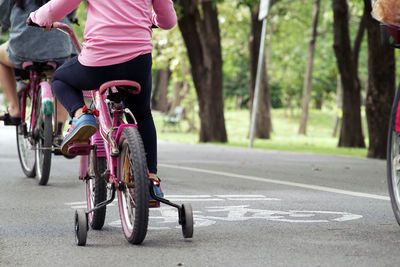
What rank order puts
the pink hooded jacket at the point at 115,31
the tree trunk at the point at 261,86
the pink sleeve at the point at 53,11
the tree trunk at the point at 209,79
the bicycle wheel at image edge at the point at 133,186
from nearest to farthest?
the bicycle wheel at image edge at the point at 133,186 < the pink hooded jacket at the point at 115,31 < the pink sleeve at the point at 53,11 < the tree trunk at the point at 209,79 < the tree trunk at the point at 261,86

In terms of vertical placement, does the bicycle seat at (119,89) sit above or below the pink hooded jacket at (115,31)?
below

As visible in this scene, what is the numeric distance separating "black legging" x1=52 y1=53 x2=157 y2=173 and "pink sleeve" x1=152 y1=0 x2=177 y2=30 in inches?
14.2

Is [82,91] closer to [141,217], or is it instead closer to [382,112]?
[141,217]

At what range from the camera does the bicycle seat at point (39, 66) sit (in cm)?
872

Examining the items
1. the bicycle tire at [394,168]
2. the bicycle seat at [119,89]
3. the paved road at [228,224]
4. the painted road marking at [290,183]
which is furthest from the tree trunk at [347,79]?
the bicycle seat at [119,89]

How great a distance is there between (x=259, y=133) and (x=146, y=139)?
24.6 m

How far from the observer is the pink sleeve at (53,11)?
17.5 ft

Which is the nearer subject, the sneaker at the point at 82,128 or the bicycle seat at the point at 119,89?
the bicycle seat at the point at 119,89

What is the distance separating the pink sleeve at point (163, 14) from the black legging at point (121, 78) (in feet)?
1.18

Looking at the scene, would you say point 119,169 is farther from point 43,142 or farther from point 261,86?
point 261,86

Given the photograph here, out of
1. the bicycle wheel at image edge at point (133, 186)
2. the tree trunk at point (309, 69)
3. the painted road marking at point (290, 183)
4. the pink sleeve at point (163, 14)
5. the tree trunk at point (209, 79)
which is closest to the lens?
the bicycle wheel at image edge at point (133, 186)

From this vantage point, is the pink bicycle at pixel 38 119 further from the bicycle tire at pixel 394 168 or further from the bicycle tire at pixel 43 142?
the bicycle tire at pixel 394 168

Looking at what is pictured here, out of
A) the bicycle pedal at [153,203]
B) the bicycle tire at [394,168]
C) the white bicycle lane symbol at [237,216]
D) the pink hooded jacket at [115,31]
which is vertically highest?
the pink hooded jacket at [115,31]

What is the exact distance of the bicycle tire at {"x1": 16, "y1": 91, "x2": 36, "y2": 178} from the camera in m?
9.10
